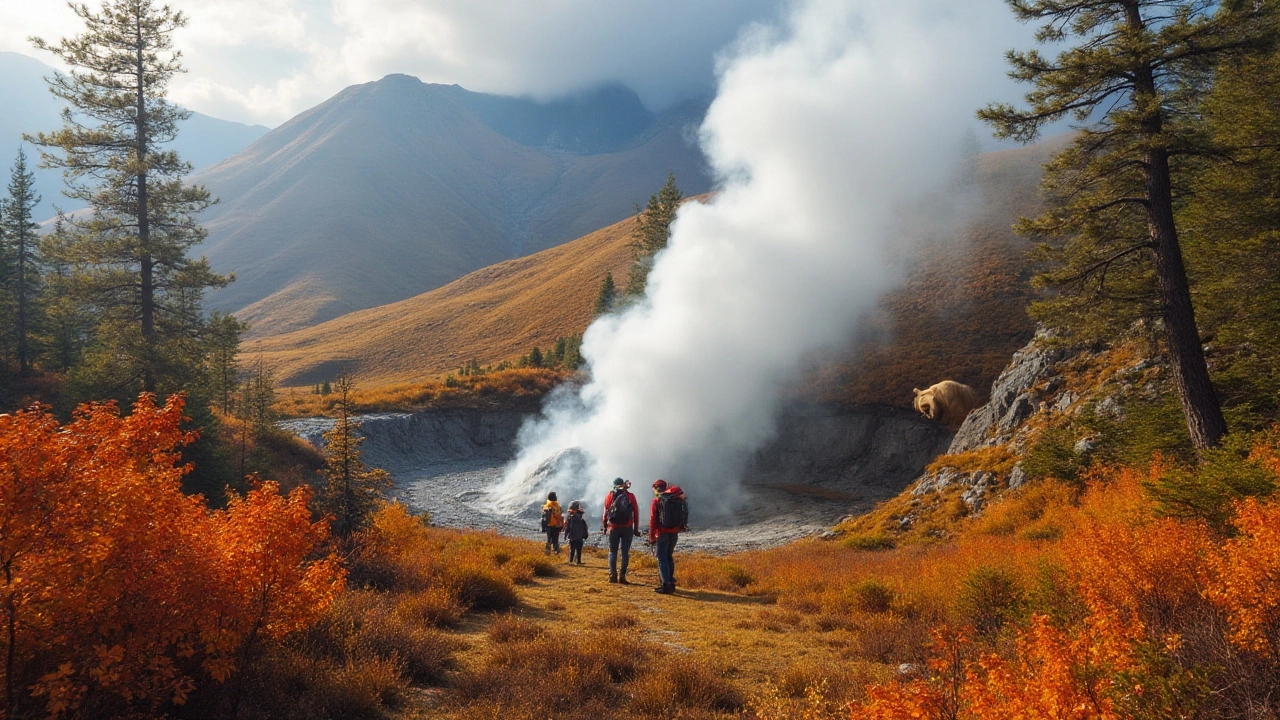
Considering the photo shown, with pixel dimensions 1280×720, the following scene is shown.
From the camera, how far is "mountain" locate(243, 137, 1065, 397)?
3550 centimetres

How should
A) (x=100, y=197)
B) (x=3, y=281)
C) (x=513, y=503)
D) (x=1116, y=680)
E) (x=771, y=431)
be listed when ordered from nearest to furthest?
(x=1116, y=680) → (x=100, y=197) → (x=513, y=503) → (x=3, y=281) → (x=771, y=431)

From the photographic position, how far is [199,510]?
4605 millimetres

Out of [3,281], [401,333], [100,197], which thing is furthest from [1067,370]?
[401,333]

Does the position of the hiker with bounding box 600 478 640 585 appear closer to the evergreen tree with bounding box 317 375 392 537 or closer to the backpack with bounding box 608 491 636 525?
the backpack with bounding box 608 491 636 525

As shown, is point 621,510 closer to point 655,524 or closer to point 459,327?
point 655,524

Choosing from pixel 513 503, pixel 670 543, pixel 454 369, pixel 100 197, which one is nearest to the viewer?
pixel 670 543

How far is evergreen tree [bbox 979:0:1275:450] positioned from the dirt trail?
7438 millimetres

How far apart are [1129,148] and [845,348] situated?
99.1ft

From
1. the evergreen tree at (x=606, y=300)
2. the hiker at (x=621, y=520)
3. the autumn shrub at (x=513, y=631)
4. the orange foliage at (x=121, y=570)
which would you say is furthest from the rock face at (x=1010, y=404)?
the evergreen tree at (x=606, y=300)

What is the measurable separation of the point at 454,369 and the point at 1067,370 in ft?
203

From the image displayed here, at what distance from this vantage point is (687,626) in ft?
26.3

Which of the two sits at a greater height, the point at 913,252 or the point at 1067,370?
the point at 913,252

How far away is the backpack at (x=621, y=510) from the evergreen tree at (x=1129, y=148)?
8.46m

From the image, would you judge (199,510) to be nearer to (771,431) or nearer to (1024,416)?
(1024,416)
